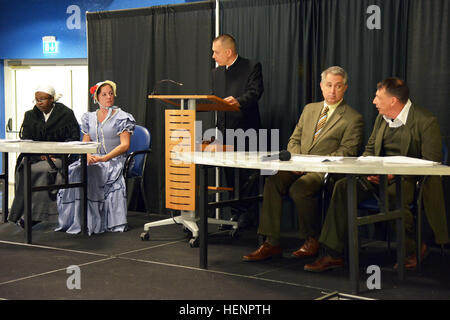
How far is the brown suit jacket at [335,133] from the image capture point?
4.39 meters

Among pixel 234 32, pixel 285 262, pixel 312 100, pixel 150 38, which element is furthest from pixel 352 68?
pixel 150 38

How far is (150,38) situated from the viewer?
6453 millimetres

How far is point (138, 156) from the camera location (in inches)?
228

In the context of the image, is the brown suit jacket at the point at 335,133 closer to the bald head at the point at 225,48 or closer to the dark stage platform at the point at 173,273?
the dark stage platform at the point at 173,273

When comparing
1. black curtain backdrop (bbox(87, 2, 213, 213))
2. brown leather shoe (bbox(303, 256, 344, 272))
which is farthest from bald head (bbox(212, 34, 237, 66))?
brown leather shoe (bbox(303, 256, 344, 272))

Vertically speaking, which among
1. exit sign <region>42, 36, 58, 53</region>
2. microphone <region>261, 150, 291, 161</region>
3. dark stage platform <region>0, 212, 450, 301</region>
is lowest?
dark stage platform <region>0, 212, 450, 301</region>

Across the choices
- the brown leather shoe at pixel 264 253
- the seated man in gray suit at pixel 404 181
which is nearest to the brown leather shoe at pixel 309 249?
the brown leather shoe at pixel 264 253

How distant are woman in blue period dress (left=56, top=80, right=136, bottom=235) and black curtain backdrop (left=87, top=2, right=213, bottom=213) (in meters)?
0.86

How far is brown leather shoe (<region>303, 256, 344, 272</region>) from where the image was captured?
3980mm

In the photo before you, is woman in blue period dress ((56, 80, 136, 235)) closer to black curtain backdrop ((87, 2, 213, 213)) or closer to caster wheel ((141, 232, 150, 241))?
caster wheel ((141, 232, 150, 241))

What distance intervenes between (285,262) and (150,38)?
3.10m

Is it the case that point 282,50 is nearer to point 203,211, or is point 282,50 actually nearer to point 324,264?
point 203,211
